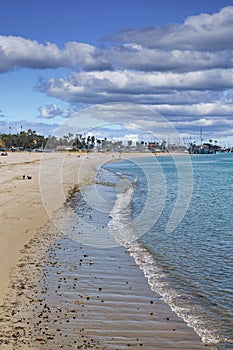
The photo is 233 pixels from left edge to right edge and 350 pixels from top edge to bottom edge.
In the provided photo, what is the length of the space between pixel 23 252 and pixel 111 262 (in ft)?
8.96

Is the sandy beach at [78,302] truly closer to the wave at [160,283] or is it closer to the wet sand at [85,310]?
the wet sand at [85,310]

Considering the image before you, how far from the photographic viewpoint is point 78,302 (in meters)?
9.45

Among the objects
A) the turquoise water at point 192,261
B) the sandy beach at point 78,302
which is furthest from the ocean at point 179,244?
the sandy beach at point 78,302

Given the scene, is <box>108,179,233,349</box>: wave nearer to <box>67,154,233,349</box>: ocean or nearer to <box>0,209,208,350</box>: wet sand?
<box>67,154,233,349</box>: ocean

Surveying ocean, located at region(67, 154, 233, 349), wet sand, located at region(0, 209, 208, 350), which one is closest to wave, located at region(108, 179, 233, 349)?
ocean, located at region(67, 154, 233, 349)

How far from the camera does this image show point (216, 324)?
8617 millimetres

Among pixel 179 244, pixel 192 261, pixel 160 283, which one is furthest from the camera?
pixel 179 244

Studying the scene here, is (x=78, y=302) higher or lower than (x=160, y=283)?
higher

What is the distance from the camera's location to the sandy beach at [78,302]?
7.61 meters

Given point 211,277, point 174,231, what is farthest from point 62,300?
point 174,231

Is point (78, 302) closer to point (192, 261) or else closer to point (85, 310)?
point (85, 310)

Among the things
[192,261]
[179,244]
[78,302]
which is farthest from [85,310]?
[179,244]

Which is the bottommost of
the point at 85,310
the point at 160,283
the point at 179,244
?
the point at 179,244

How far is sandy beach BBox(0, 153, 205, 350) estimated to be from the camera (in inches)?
299
